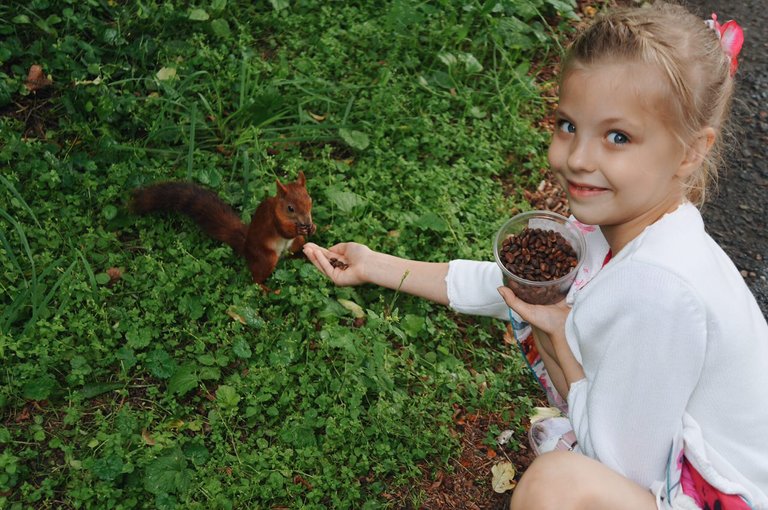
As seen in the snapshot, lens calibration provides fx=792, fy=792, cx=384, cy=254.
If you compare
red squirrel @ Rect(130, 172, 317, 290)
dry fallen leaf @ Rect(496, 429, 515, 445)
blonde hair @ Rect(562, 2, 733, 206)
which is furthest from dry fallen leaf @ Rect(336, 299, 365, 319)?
blonde hair @ Rect(562, 2, 733, 206)

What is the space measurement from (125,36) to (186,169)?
2.79 feet

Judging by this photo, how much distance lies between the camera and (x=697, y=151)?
6.87ft

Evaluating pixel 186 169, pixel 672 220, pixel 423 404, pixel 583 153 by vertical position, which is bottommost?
pixel 423 404

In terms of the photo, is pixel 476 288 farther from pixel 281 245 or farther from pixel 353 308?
pixel 281 245

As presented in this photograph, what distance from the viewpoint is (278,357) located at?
2.81 metres

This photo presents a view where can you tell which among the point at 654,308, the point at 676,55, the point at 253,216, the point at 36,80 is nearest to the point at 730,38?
the point at 676,55

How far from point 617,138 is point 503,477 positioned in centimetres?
131

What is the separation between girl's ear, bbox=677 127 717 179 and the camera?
206cm

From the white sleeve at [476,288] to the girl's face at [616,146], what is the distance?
2.17ft

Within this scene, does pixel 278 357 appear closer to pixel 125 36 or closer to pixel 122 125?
pixel 122 125

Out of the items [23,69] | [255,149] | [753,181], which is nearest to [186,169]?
[255,149]

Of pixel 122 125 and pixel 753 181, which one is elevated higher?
pixel 122 125

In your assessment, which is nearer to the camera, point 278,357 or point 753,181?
point 278,357

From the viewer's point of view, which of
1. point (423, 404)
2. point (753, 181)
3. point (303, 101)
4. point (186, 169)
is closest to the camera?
point (423, 404)
